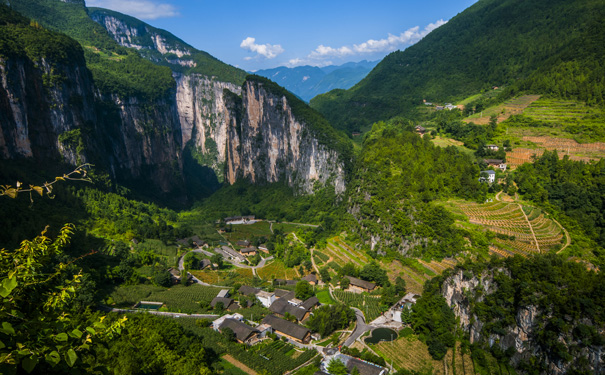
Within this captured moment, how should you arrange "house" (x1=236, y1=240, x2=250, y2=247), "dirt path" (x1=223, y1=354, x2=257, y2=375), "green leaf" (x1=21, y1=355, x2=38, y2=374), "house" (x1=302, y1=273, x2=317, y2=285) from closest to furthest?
"green leaf" (x1=21, y1=355, x2=38, y2=374) < "dirt path" (x1=223, y1=354, x2=257, y2=375) < "house" (x1=302, y1=273, x2=317, y2=285) < "house" (x1=236, y1=240, x2=250, y2=247)

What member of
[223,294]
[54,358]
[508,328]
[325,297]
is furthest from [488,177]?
[54,358]

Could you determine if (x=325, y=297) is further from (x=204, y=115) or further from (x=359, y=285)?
(x=204, y=115)

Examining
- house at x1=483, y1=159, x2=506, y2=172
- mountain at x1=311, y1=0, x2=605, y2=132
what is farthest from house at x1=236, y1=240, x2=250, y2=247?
mountain at x1=311, y1=0, x2=605, y2=132

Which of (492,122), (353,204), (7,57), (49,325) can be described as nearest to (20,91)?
(7,57)

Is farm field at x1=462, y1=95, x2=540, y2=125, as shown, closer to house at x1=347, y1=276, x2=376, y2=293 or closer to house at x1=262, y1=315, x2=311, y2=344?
house at x1=347, y1=276, x2=376, y2=293

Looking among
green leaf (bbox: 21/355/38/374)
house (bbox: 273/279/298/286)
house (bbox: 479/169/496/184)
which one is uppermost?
green leaf (bbox: 21/355/38/374)
